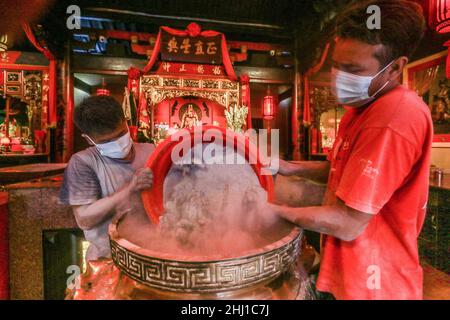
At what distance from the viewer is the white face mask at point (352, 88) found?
39.2 inches

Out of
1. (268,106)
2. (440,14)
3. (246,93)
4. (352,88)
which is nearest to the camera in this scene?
(352,88)

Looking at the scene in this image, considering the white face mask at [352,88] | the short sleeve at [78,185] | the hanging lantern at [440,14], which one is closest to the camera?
the white face mask at [352,88]

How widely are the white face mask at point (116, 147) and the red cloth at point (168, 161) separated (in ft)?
1.41

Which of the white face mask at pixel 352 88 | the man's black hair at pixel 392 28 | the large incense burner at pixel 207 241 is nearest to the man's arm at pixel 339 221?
the large incense burner at pixel 207 241

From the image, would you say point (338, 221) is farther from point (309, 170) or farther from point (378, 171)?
point (309, 170)

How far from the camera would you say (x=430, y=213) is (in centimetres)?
309

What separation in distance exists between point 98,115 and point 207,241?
3.15 ft

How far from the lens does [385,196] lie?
0.83 m

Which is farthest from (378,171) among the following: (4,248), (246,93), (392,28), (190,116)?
(190,116)

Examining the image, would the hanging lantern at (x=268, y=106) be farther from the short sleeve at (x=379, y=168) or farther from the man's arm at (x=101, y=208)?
the short sleeve at (x=379, y=168)

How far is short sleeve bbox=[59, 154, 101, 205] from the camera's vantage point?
1.44m

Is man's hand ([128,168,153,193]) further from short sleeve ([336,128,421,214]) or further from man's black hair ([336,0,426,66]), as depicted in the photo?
man's black hair ([336,0,426,66])

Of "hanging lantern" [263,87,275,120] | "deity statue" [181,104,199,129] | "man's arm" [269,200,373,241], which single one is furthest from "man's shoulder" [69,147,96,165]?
"deity statue" [181,104,199,129]

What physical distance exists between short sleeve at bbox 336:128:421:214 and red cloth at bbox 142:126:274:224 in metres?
0.42
